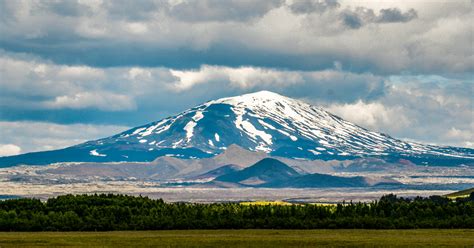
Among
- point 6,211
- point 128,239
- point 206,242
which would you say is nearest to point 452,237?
point 206,242

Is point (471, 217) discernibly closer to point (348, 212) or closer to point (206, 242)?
point (348, 212)

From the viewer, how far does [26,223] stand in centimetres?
13838

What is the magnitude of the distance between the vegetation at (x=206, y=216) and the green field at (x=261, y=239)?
10166 mm

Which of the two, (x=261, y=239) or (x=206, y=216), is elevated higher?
(x=206, y=216)

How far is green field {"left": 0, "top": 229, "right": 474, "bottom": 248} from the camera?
10131 cm

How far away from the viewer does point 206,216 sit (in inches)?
5728

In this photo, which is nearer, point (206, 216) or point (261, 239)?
point (261, 239)

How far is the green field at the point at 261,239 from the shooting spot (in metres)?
101

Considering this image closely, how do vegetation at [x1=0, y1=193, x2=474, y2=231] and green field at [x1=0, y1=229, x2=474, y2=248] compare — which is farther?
vegetation at [x1=0, y1=193, x2=474, y2=231]

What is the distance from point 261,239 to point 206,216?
35938mm

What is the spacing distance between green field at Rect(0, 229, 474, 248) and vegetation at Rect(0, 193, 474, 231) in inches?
400

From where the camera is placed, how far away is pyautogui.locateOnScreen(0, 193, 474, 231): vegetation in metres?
139

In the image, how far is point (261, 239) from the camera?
4343 inches

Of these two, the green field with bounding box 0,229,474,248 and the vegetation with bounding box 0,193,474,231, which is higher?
the vegetation with bounding box 0,193,474,231
